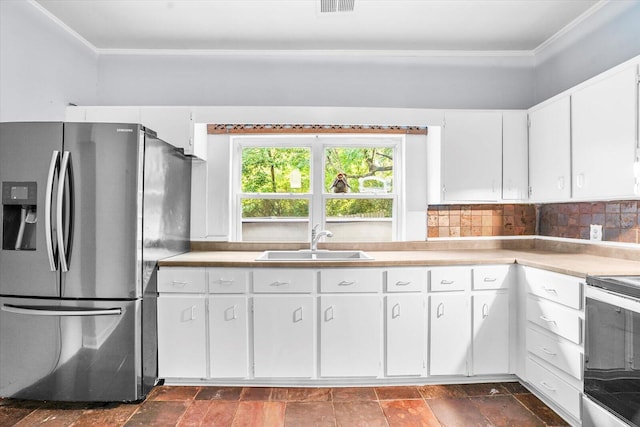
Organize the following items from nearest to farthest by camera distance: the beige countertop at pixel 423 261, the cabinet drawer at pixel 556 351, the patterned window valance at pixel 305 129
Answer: the cabinet drawer at pixel 556 351 → the beige countertop at pixel 423 261 → the patterned window valance at pixel 305 129

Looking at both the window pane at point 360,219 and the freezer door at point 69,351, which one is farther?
the window pane at point 360,219

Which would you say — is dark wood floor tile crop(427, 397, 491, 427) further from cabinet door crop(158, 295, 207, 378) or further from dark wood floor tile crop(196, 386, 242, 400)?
cabinet door crop(158, 295, 207, 378)

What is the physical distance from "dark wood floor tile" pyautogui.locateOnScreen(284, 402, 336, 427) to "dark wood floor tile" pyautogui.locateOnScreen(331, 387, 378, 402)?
0.37ft

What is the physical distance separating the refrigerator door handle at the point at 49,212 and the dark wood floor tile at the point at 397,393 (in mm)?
2181

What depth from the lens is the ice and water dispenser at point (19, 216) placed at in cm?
220

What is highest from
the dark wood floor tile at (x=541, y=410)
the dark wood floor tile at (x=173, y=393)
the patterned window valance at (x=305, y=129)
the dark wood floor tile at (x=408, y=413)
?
the patterned window valance at (x=305, y=129)

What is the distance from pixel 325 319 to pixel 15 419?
189 cm

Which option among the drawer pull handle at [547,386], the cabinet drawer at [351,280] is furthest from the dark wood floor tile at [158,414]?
the drawer pull handle at [547,386]

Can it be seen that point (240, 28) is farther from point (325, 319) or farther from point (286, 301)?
point (325, 319)

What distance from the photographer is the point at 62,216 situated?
2.17 m

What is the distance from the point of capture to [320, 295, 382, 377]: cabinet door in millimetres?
2480

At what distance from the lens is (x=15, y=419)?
2121 mm

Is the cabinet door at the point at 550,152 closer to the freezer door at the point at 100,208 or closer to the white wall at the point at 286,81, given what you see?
the white wall at the point at 286,81

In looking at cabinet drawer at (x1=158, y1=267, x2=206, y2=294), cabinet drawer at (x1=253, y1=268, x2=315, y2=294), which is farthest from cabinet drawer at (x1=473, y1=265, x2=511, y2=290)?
cabinet drawer at (x1=158, y1=267, x2=206, y2=294)
